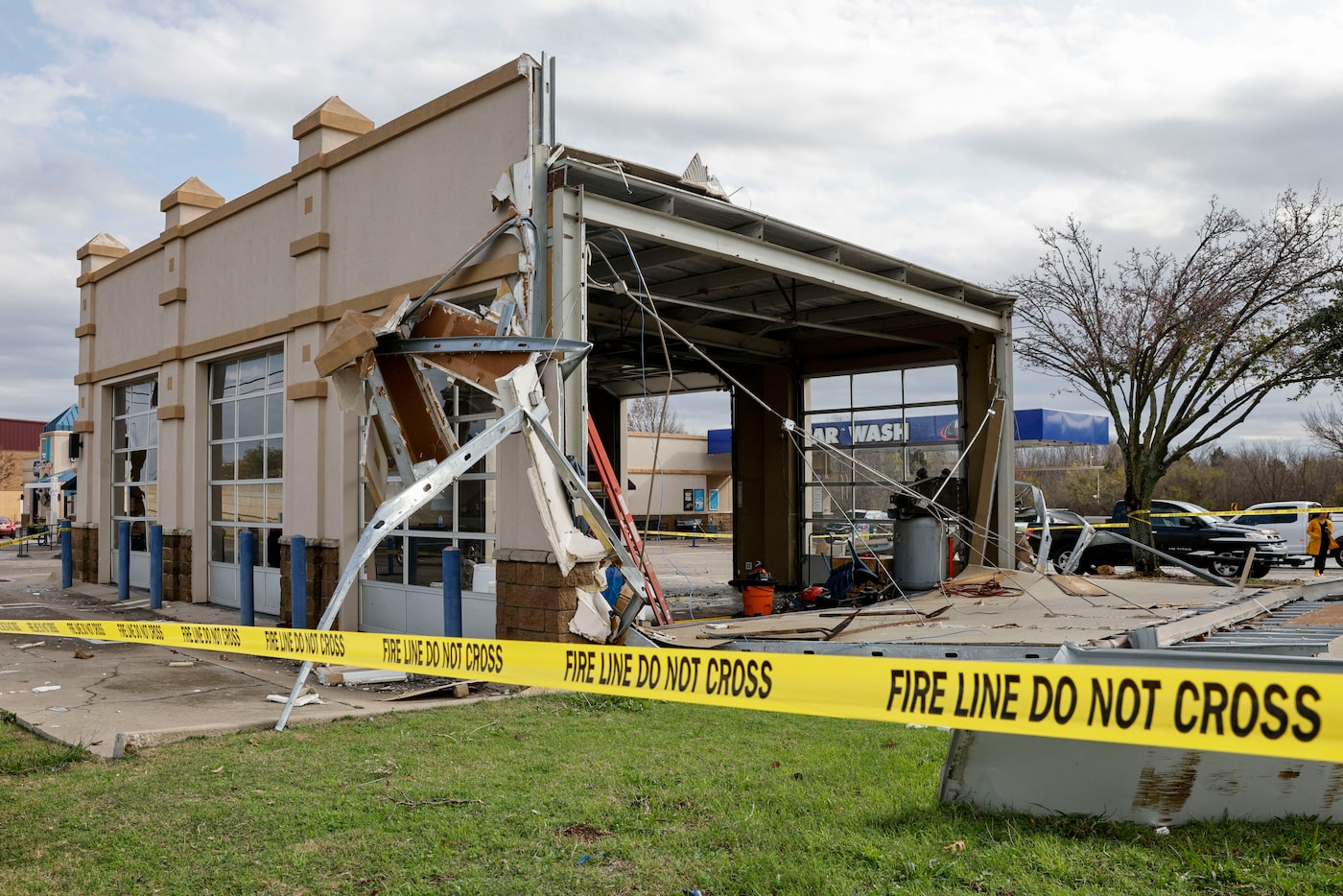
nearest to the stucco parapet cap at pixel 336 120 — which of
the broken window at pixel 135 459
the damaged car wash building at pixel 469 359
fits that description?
the damaged car wash building at pixel 469 359

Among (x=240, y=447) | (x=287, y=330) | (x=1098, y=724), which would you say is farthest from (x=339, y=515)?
(x=1098, y=724)

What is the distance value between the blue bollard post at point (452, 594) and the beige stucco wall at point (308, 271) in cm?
240

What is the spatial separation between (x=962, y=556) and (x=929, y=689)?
45.4ft

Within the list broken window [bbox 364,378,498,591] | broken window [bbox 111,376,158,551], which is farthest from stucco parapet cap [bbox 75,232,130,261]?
broken window [bbox 364,378,498,591]

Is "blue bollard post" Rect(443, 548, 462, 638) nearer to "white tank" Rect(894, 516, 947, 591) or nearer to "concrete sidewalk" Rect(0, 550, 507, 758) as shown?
"concrete sidewalk" Rect(0, 550, 507, 758)

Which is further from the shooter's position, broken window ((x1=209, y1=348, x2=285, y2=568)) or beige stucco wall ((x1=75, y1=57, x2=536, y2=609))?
broken window ((x1=209, y1=348, x2=285, y2=568))

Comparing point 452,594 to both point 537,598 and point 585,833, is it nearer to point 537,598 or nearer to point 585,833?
point 537,598

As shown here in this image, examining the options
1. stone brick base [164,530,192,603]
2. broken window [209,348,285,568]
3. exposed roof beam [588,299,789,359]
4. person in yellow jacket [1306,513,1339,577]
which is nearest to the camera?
broken window [209,348,285,568]

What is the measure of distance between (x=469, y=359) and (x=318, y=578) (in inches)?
199

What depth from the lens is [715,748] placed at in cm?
672

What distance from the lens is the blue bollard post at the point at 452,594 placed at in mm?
10891

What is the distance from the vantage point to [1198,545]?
21.4 metres

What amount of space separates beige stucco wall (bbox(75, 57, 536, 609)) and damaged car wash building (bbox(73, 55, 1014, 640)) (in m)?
0.04

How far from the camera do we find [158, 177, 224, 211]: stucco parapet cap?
17.4 metres
